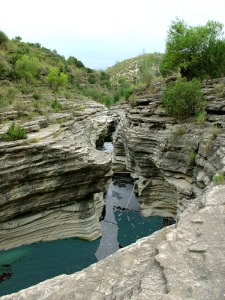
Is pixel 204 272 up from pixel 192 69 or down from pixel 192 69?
down

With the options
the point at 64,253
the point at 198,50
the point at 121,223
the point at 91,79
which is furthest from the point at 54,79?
the point at 91,79

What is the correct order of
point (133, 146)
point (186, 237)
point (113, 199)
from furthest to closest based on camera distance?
point (113, 199) → point (133, 146) → point (186, 237)

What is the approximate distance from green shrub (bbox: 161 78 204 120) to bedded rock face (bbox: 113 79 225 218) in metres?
0.60

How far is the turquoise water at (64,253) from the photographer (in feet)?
48.8

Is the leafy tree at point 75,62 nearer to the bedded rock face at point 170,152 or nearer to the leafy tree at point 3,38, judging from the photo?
the leafy tree at point 3,38

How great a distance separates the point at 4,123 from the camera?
1745cm

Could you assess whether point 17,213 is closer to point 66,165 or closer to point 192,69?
point 66,165

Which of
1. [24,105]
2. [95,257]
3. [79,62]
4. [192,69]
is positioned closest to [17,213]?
[95,257]

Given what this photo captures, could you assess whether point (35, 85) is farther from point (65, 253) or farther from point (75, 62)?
point (75, 62)

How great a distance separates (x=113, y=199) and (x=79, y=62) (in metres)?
45.6

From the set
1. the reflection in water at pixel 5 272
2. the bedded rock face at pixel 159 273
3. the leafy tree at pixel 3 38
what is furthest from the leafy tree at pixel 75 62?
the bedded rock face at pixel 159 273

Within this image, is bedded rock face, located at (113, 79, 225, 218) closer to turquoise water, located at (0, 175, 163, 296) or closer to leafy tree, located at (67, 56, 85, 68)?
turquoise water, located at (0, 175, 163, 296)

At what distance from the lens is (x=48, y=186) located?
1577cm

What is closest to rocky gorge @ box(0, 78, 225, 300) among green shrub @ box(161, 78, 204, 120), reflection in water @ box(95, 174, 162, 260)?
green shrub @ box(161, 78, 204, 120)
